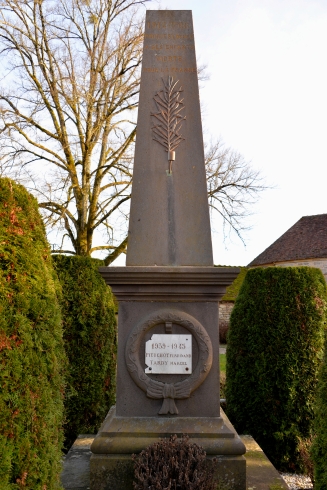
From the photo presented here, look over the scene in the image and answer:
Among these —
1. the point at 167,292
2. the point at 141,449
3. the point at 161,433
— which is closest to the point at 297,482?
the point at 161,433

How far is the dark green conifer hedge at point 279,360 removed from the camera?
5062 mm

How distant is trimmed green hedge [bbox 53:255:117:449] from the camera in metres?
5.42

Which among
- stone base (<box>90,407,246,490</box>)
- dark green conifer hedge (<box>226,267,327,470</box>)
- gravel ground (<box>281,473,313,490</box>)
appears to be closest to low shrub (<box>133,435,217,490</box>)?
stone base (<box>90,407,246,490</box>)

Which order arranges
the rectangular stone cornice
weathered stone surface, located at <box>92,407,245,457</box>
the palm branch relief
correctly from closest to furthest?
1. weathered stone surface, located at <box>92,407,245,457</box>
2. the rectangular stone cornice
3. the palm branch relief

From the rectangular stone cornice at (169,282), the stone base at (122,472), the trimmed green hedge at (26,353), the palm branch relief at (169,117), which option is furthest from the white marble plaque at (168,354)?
the palm branch relief at (169,117)

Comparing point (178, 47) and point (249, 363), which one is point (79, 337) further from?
point (178, 47)

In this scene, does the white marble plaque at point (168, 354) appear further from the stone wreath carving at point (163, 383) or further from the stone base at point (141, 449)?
the stone base at point (141, 449)

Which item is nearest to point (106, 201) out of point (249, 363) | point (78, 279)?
point (78, 279)

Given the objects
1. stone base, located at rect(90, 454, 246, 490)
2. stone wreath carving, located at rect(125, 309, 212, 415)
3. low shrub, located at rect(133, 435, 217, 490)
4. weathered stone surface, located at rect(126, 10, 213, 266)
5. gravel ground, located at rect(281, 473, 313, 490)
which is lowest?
gravel ground, located at rect(281, 473, 313, 490)

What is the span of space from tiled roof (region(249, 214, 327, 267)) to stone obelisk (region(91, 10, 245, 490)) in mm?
21167

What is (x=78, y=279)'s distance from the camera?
565cm

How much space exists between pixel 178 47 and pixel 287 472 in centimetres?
481

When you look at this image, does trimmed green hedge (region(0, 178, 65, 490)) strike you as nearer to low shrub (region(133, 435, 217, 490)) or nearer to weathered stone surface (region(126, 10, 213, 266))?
low shrub (region(133, 435, 217, 490))

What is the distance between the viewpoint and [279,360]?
5.15m
